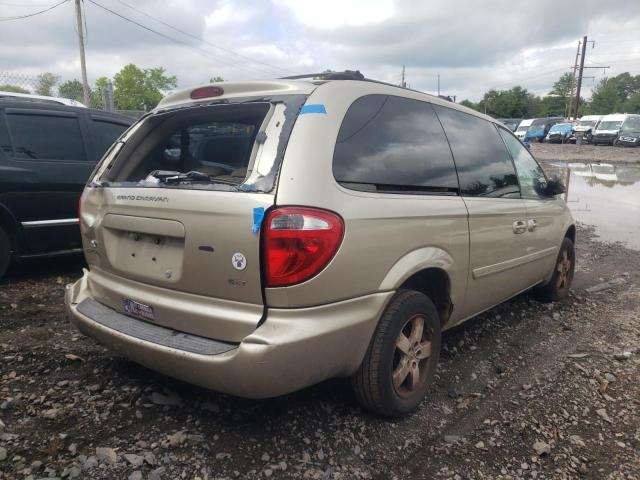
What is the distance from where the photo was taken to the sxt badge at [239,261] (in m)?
2.26

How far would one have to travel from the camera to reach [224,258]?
7.57ft

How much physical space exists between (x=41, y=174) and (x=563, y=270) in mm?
5164

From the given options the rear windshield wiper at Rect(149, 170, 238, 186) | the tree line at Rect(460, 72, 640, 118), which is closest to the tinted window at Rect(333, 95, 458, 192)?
the rear windshield wiper at Rect(149, 170, 238, 186)

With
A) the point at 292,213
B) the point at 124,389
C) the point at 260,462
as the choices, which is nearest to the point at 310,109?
the point at 292,213

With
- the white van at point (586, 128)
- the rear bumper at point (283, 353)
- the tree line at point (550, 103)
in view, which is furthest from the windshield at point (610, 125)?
the tree line at point (550, 103)

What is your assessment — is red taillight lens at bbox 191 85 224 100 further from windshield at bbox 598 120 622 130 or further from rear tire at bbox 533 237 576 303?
windshield at bbox 598 120 622 130

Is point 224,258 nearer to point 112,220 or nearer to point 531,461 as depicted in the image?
point 112,220

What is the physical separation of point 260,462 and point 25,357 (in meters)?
1.92

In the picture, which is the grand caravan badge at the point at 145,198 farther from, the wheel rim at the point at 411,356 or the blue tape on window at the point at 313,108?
the wheel rim at the point at 411,356

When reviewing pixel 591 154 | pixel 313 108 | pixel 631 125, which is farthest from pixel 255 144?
pixel 631 125

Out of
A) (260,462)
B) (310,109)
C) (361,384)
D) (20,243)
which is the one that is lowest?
(260,462)

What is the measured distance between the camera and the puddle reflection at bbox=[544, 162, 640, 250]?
8.76m

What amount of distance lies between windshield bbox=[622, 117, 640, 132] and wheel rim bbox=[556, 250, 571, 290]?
32.7 m

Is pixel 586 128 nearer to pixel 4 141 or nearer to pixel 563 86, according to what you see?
pixel 4 141
